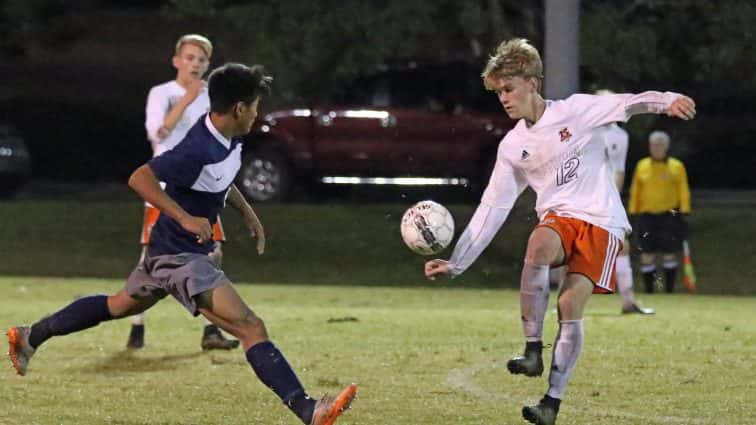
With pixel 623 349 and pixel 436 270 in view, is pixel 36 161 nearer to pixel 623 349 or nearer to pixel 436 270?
pixel 623 349

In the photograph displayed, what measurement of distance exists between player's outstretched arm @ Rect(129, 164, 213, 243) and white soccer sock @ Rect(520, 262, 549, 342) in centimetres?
159

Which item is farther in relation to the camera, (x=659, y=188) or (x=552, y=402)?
(x=659, y=188)

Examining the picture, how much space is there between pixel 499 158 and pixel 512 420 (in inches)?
52.4

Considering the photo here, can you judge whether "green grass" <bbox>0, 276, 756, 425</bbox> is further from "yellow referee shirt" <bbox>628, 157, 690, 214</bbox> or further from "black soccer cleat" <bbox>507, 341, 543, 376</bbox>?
"yellow referee shirt" <bbox>628, 157, 690, 214</bbox>

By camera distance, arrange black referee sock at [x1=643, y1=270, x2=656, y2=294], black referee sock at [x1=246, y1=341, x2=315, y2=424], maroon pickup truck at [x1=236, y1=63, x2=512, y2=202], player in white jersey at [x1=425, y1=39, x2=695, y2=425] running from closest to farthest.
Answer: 1. black referee sock at [x1=246, y1=341, x2=315, y2=424]
2. player in white jersey at [x1=425, y1=39, x2=695, y2=425]
3. black referee sock at [x1=643, y1=270, x2=656, y2=294]
4. maroon pickup truck at [x1=236, y1=63, x2=512, y2=202]

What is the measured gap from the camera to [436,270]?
8000mm

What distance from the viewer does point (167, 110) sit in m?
11.1

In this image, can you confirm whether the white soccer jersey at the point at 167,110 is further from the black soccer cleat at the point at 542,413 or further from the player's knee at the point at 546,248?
the black soccer cleat at the point at 542,413

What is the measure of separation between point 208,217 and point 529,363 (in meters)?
1.70

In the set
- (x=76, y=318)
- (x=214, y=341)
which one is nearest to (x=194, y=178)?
(x=76, y=318)

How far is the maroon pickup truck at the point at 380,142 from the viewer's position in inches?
911

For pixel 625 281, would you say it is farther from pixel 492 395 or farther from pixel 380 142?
pixel 380 142

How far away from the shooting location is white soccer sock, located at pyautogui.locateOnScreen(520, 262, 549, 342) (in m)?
7.99

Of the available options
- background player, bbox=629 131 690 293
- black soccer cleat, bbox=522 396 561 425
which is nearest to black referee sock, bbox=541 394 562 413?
black soccer cleat, bbox=522 396 561 425
